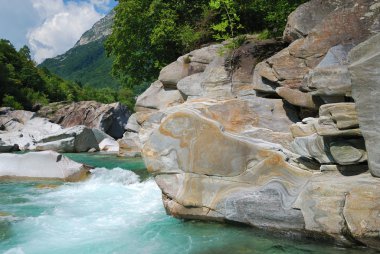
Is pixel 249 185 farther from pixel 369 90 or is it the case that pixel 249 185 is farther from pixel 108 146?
pixel 108 146

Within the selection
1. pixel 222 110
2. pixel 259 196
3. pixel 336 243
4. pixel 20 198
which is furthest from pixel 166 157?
pixel 20 198

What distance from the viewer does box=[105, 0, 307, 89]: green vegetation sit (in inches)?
797

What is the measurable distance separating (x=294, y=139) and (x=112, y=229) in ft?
18.2

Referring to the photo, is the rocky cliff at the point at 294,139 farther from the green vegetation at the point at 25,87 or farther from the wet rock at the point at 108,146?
the green vegetation at the point at 25,87

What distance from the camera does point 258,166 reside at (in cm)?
1005

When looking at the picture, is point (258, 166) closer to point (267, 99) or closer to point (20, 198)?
point (267, 99)

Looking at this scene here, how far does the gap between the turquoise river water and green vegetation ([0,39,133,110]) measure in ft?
181

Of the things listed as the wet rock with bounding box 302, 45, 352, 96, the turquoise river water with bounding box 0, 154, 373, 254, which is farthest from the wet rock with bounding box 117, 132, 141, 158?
the wet rock with bounding box 302, 45, 352, 96

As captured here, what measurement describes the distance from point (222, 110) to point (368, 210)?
5.16 meters

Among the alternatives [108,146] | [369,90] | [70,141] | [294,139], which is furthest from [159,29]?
[369,90]

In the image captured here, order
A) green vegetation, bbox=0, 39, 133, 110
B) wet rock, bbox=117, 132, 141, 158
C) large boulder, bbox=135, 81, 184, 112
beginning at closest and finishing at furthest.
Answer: large boulder, bbox=135, 81, 184, 112 → wet rock, bbox=117, 132, 141, 158 → green vegetation, bbox=0, 39, 133, 110

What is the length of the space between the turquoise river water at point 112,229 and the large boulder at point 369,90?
85.2 inches

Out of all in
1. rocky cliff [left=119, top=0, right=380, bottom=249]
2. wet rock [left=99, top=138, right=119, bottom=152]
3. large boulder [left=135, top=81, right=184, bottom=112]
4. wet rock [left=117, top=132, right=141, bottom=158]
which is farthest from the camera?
wet rock [left=99, top=138, right=119, bottom=152]

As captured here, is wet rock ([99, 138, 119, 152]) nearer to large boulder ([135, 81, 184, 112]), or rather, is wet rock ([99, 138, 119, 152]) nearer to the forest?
the forest
